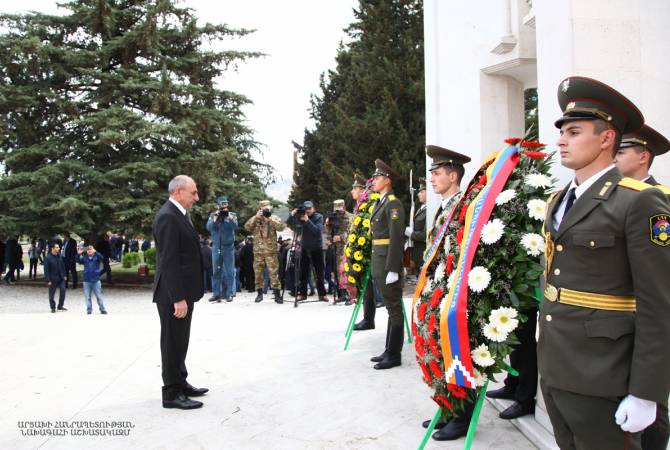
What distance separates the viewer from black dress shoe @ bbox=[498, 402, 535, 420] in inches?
170

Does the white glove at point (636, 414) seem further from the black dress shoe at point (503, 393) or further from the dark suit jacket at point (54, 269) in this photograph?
the dark suit jacket at point (54, 269)

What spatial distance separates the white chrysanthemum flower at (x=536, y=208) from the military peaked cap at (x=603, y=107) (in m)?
1.13

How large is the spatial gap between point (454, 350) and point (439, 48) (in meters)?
4.69

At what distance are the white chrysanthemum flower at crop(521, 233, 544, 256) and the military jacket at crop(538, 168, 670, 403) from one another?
1054 millimetres

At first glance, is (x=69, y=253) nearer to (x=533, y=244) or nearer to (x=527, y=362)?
(x=527, y=362)

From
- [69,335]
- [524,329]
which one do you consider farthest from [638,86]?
[69,335]

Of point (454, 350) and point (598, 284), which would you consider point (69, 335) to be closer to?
point (454, 350)

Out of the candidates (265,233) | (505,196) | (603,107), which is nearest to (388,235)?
(505,196)

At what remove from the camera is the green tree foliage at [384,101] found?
20297 mm

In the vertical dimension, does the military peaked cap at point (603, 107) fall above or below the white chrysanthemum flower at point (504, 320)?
above

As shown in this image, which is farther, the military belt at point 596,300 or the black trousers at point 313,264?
the black trousers at point 313,264

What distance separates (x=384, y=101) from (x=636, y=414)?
1933 cm

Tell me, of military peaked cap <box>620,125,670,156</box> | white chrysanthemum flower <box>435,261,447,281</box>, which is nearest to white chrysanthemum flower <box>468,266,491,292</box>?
white chrysanthemum flower <box>435,261,447,281</box>

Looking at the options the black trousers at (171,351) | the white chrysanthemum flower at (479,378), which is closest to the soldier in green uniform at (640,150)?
the white chrysanthemum flower at (479,378)
